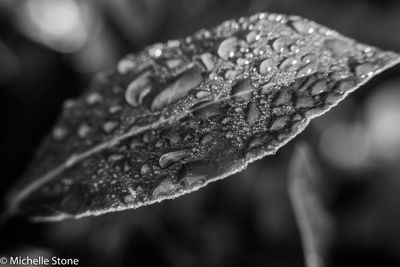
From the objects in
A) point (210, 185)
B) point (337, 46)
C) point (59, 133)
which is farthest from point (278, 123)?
point (210, 185)

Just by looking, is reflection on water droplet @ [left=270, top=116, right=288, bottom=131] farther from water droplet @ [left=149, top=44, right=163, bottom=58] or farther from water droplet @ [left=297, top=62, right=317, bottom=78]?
water droplet @ [left=149, top=44, right=163, bottom=58]

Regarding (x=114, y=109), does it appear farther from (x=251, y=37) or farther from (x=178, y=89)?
(x=251, y=37)

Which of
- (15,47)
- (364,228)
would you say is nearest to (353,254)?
(364,228)

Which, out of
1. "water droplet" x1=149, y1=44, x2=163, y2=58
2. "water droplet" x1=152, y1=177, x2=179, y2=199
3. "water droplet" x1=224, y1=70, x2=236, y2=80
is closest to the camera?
"water droplet" x1=152, y1=177, x2=179, y2=199

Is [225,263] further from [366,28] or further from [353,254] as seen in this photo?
[366,28]

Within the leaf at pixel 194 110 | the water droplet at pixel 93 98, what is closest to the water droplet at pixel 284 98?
the leaf at pixel 194 110

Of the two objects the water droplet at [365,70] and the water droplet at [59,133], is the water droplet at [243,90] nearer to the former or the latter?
the water droplet at [365,70]

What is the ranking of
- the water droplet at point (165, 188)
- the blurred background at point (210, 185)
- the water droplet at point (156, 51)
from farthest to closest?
1. the blurred background at point (210, 185)
2. the water droplet at point (156, 51)
3. the water droplet at point (165, 188)

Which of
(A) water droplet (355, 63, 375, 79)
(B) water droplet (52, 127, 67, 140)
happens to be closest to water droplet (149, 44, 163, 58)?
(B) water droplet (52, 127, 67, 140)
